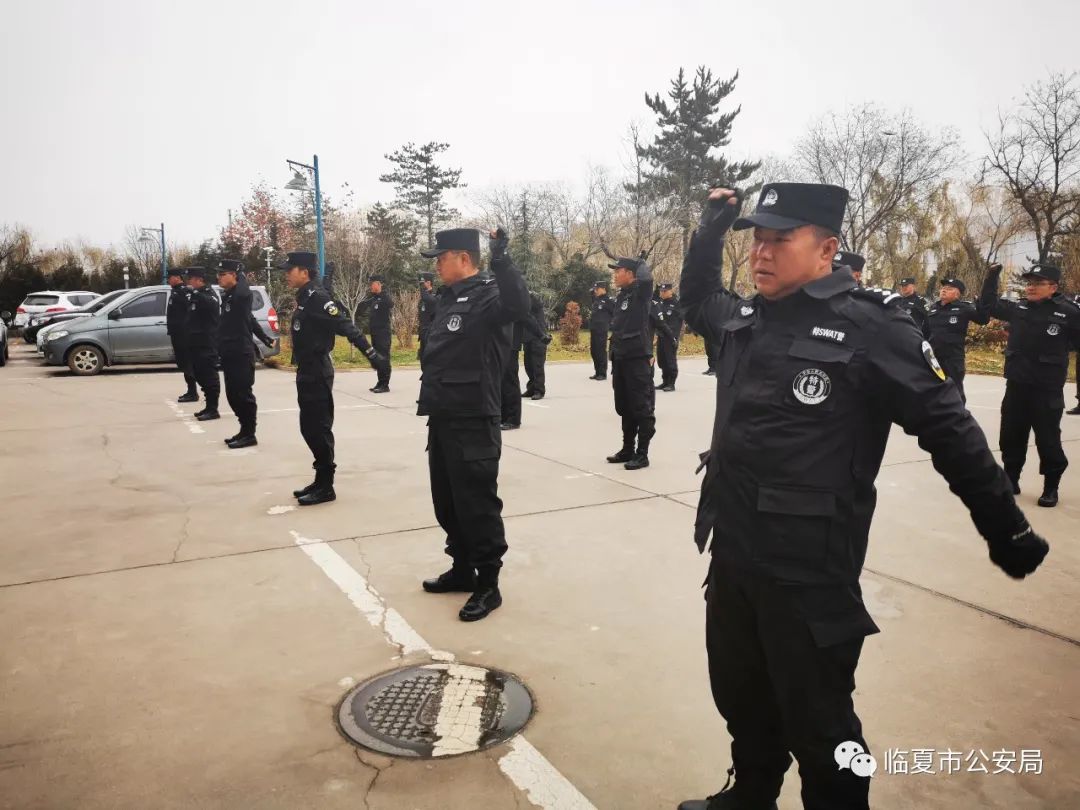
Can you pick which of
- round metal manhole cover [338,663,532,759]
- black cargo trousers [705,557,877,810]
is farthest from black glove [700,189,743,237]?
round metal manhole cover [338,663,532,759]

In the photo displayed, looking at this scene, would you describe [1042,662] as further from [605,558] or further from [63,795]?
[63,795]

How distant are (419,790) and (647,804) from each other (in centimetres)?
76

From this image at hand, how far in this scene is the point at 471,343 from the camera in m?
4.00

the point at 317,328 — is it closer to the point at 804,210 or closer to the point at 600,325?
the point at 804,210

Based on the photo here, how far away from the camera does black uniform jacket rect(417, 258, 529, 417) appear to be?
3.91 m

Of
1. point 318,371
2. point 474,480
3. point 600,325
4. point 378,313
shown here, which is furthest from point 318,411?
point 600,325

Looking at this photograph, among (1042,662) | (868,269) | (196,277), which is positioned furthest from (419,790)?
(868,269)

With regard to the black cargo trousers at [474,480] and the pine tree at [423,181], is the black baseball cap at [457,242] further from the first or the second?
the pine tree at [423,181]

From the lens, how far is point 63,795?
243 centimetres

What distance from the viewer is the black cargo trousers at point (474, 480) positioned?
3.88 m

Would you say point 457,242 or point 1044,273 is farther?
point 1044,273

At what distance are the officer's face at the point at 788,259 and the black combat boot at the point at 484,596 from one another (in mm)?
2339

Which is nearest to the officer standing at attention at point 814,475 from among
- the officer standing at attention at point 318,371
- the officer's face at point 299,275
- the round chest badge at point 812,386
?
the round chest badge at point 812,386

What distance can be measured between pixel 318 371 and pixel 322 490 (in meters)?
0.98
